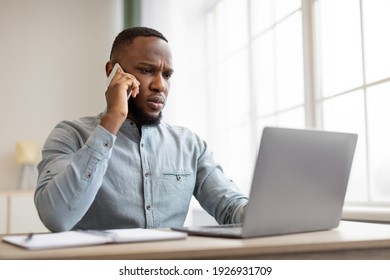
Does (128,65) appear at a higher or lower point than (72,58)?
lower

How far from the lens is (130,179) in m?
1.68

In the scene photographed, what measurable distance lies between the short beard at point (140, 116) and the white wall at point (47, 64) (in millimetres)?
2739

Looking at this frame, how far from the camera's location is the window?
2145 mm

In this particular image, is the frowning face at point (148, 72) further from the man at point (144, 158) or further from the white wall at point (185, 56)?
the white wall at point (185, 56)

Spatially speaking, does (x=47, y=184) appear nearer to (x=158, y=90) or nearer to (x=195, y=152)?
(x=158, y=90)

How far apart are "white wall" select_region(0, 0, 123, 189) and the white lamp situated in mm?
99

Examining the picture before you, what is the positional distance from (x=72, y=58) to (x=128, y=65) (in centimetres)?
284

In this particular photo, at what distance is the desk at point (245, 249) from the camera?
2.99 ft

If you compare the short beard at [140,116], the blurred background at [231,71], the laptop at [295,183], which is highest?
the blurred background at [231,71]

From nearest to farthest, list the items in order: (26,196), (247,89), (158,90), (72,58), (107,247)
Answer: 1. (107,247)
2. (158,90)
3. (247,89)
4. (26,196)
5. (72,58)

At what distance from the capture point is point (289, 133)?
112cm

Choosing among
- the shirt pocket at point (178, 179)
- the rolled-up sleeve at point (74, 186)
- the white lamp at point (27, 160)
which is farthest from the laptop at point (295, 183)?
the white lamp at point (27, 160)

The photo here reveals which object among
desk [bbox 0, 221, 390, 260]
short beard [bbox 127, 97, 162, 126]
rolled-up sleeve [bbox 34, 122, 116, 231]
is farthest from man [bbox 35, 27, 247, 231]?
desk [bbox 0, 221, 390, 260]

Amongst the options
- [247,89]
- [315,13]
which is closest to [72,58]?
[247,89]
